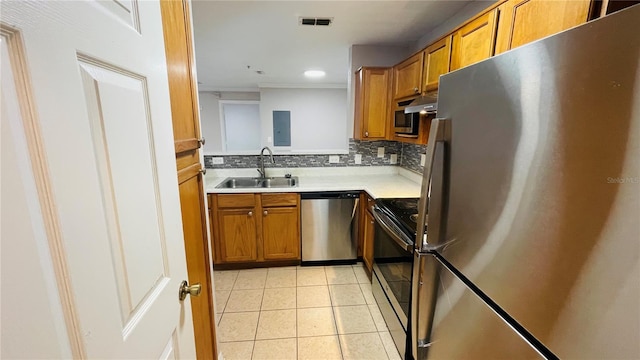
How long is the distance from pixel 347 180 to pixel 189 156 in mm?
2069

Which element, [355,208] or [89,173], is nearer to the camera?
[89,173]

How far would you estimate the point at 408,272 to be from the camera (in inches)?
61.7

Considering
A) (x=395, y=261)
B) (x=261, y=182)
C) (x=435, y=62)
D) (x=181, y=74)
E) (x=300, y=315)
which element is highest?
(x=435, y=62)

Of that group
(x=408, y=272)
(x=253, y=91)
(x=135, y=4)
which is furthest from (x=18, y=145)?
(x=253, y=91)

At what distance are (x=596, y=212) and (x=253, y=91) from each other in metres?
7.18

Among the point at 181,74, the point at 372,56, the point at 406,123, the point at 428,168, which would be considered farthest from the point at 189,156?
the point at 372,56

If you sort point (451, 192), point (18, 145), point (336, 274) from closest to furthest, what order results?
1. point (18, 145)
2. point (451, 192)
3. point (336, 274)

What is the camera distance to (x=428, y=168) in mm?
1024

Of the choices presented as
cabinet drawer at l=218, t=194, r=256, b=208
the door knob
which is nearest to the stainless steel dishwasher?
cabinet drawer at l=218, t=194, r=256, b=208

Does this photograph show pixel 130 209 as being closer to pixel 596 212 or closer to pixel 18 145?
pixel 18 145

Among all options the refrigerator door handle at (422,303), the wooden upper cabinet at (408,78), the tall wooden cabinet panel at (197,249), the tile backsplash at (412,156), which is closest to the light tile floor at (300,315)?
the tall wooden cabinet panel at (197,249)

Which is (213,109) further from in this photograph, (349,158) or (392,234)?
(392,234)

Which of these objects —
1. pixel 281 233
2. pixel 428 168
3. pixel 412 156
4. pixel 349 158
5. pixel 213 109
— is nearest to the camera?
pixel 428 168

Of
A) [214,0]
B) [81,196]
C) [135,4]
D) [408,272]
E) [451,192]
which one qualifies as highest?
[214,0]
